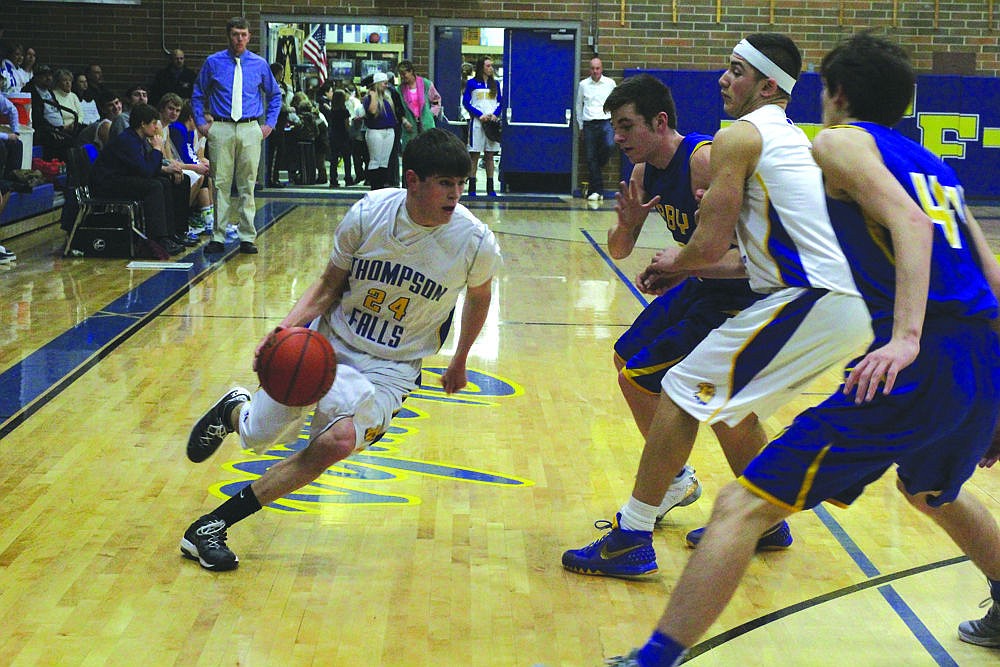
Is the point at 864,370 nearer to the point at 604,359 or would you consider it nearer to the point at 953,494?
the point at 953,494

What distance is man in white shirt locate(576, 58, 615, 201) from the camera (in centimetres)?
1572

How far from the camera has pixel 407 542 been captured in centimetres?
369

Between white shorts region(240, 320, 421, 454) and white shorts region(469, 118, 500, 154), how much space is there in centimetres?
1273

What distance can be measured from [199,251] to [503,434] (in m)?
6.04

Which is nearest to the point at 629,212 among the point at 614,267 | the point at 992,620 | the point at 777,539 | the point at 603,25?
the point at 777,539

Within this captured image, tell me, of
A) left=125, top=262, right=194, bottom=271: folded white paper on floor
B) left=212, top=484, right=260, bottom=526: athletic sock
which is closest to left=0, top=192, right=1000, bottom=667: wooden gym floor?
left=212, top=484, right=260, bottom=526: athletic sock

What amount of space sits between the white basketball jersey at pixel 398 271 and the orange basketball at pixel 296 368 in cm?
33

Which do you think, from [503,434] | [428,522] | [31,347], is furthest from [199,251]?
[428,522]

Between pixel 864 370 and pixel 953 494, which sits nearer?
pixel 864 370

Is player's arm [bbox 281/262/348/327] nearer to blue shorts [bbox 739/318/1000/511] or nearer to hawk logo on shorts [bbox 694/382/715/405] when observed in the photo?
hawk logo on shorts [bbox 694/382/715/405]

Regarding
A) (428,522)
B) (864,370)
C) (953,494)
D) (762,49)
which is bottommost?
(428,522)

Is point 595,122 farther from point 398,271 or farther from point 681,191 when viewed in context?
point 398,271

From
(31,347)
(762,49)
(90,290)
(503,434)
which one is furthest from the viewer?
(90,290)

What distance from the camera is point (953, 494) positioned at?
105 inches
